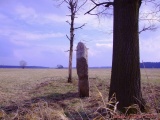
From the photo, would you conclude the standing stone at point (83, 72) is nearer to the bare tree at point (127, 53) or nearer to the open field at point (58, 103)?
the open field at point (58, 103)

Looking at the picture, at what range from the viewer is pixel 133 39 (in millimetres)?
9625

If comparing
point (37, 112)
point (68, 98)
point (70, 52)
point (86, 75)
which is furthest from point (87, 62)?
point (37, 112)

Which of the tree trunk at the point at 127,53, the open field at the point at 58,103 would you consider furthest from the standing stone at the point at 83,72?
the tree trunk at the point at 127,53

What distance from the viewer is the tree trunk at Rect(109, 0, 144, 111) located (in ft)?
31.3

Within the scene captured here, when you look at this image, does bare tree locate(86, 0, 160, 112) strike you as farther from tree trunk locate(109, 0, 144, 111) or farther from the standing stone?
the standing stone

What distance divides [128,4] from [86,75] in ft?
19.6

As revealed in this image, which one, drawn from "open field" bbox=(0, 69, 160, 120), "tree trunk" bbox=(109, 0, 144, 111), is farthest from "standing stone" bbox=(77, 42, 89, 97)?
"tree trunk" bbox=(109, 0, 144, 111)

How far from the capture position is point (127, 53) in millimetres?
9602

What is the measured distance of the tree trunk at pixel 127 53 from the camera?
955cm

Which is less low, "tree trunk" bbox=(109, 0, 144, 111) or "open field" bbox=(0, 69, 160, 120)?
"tree trunk" bbox=(109, 0, 144, 111)

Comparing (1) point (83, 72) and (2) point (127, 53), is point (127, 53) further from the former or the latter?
(1) point (83, 72)

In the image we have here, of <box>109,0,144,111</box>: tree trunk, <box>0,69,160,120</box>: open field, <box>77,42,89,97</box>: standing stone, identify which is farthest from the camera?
<box>77,42,89,97</box>: standing stone

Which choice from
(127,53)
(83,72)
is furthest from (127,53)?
(83,72)

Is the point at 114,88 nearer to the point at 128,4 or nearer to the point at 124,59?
the point at 124,59
